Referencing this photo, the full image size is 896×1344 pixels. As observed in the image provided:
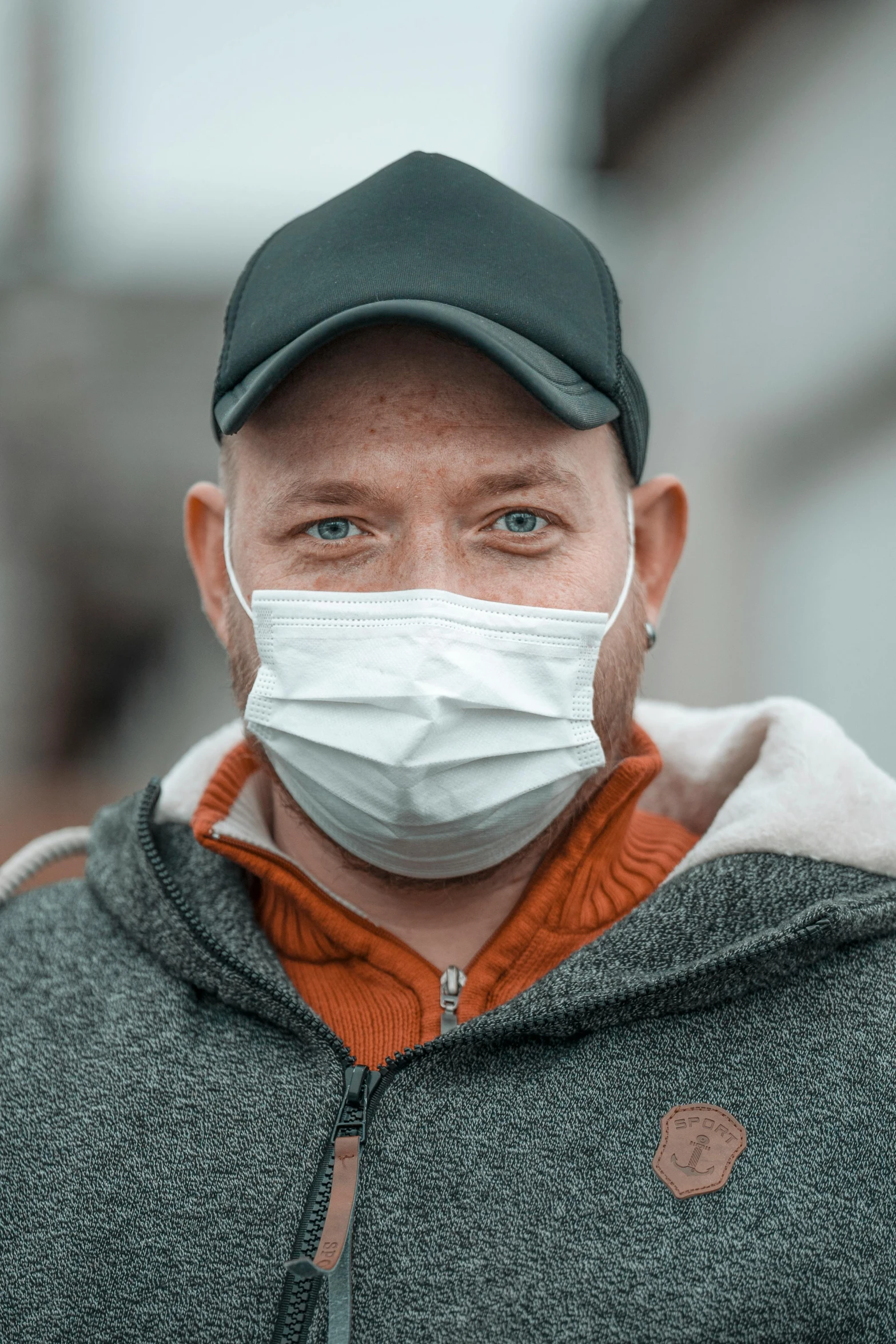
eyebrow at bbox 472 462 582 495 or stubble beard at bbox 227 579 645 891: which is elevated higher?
eyebrow at bbox 472 462 582 495

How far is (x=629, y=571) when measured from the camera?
179 centimetres

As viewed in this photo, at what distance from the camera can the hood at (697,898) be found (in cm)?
146

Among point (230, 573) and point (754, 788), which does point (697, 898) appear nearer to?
point (754, 788)

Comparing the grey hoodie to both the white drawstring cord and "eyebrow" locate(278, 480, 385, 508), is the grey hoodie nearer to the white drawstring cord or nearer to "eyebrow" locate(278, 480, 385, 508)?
the white drawstring cord

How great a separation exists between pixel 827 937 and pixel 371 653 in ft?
2.12

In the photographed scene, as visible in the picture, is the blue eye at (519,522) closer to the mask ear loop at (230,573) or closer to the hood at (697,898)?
the mask ear loop at (230,573)

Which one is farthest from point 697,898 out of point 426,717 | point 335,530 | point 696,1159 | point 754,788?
point 335,530

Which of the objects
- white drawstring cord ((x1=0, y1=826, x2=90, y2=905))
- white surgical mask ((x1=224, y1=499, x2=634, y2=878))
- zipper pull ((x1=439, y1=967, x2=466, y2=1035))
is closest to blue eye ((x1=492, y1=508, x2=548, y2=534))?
white surgical mask ((x1=224, y1=499, x2=634, y2=878))

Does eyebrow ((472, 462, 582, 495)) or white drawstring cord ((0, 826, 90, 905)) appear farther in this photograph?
white drawstring cord ((0, 826, 90, 905))

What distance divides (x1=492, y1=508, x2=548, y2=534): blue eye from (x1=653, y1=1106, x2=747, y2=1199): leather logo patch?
2.47ft

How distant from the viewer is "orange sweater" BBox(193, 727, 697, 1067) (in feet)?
5.38

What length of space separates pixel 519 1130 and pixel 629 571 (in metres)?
0.79

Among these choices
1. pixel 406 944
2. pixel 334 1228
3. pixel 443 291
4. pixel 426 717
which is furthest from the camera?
pixel 406 944

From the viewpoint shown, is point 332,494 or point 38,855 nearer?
point 332,494
